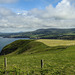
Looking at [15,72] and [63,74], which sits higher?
[15,72]

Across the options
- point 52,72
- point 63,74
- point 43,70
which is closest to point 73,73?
point 63,74

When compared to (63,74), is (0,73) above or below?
above

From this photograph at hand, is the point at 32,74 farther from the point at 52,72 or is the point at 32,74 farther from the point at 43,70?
the point at 52,72

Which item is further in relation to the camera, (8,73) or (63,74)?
(63,74)

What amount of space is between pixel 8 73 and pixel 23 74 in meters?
2.08

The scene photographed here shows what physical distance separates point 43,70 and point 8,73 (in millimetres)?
4922

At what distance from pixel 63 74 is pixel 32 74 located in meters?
4.83

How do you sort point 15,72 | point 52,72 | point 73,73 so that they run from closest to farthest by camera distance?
point 15,72 → point 52,72 → point 73,73

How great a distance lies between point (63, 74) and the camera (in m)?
15.8

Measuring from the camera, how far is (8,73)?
14.2 meters

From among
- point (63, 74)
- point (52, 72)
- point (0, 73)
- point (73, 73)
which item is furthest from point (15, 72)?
point (73, 73)

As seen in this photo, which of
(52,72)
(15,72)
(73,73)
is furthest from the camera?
(73,73)

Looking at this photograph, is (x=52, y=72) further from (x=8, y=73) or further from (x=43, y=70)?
(x=8, y=73)

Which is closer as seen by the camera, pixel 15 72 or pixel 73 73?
pixel 15 72
